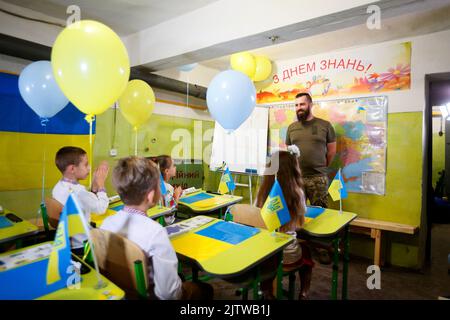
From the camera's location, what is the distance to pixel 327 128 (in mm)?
3533

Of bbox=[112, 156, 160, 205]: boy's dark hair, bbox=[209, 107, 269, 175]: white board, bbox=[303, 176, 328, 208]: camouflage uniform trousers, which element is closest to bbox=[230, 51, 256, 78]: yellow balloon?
bbox=[209, 107, 269, 175]: white board

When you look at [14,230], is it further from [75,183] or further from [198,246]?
[198,246]

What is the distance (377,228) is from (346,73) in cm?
202

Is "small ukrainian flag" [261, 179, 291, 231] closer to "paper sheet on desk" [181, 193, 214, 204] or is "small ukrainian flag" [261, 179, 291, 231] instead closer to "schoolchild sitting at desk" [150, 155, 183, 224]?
"schoolchild sitting at desk" [150, 155, 183, 224]

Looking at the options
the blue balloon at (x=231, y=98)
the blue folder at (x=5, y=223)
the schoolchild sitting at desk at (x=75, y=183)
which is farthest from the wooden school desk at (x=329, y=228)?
the blue folder at (x=5, y=223)

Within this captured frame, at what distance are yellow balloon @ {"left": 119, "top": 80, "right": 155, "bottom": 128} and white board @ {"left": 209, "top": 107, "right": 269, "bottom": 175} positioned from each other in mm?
1696

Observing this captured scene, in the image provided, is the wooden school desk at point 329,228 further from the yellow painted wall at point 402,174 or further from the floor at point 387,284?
the yellow painted wall at point 402,174

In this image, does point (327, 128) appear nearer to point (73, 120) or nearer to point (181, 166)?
point (181, 166)

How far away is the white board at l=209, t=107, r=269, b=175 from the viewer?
443cm

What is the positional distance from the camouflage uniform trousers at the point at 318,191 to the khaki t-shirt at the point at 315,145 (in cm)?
9

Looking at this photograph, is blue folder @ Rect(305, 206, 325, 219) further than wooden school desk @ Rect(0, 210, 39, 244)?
Yes

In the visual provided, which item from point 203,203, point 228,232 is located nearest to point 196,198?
point 203,203
